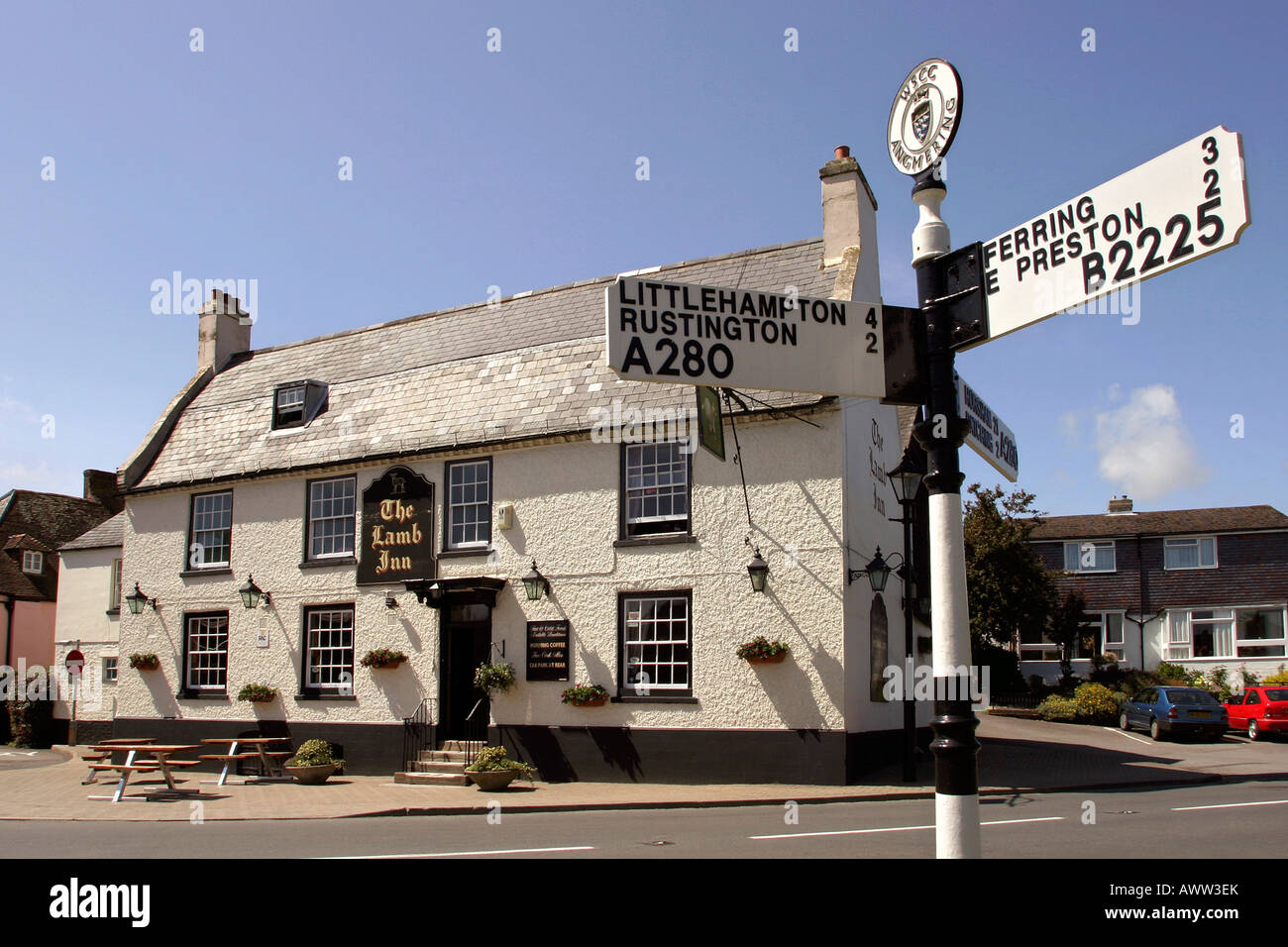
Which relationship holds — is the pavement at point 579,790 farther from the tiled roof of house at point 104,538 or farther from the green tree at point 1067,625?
the green tree at point 1067,625

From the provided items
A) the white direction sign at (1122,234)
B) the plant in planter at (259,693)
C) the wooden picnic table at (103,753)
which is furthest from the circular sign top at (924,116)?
the plant in planter at (259,693)

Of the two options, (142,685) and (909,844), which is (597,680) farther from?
(142,685)

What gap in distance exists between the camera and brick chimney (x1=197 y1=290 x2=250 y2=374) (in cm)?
2608

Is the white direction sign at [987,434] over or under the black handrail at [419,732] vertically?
over

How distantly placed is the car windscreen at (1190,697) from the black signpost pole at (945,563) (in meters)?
24.0

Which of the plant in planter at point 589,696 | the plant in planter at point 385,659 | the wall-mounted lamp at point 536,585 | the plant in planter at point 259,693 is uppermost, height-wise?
the wall-mounted lamp at point 536,585

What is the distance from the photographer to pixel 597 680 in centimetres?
1767

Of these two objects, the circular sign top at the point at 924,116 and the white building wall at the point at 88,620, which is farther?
the white building wall at the point at 88,620

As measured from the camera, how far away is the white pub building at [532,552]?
655 inches

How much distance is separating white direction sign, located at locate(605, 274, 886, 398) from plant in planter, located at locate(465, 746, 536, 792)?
13.8 m

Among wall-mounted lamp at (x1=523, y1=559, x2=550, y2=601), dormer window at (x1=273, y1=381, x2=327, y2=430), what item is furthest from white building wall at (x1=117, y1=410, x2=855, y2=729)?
dormer window at (x1=273, y1=381, x2=327, y2=430)

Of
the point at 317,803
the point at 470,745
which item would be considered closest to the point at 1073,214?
the point at 317,803

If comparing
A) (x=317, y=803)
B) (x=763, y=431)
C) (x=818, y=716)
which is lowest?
(x=317, y=803)
